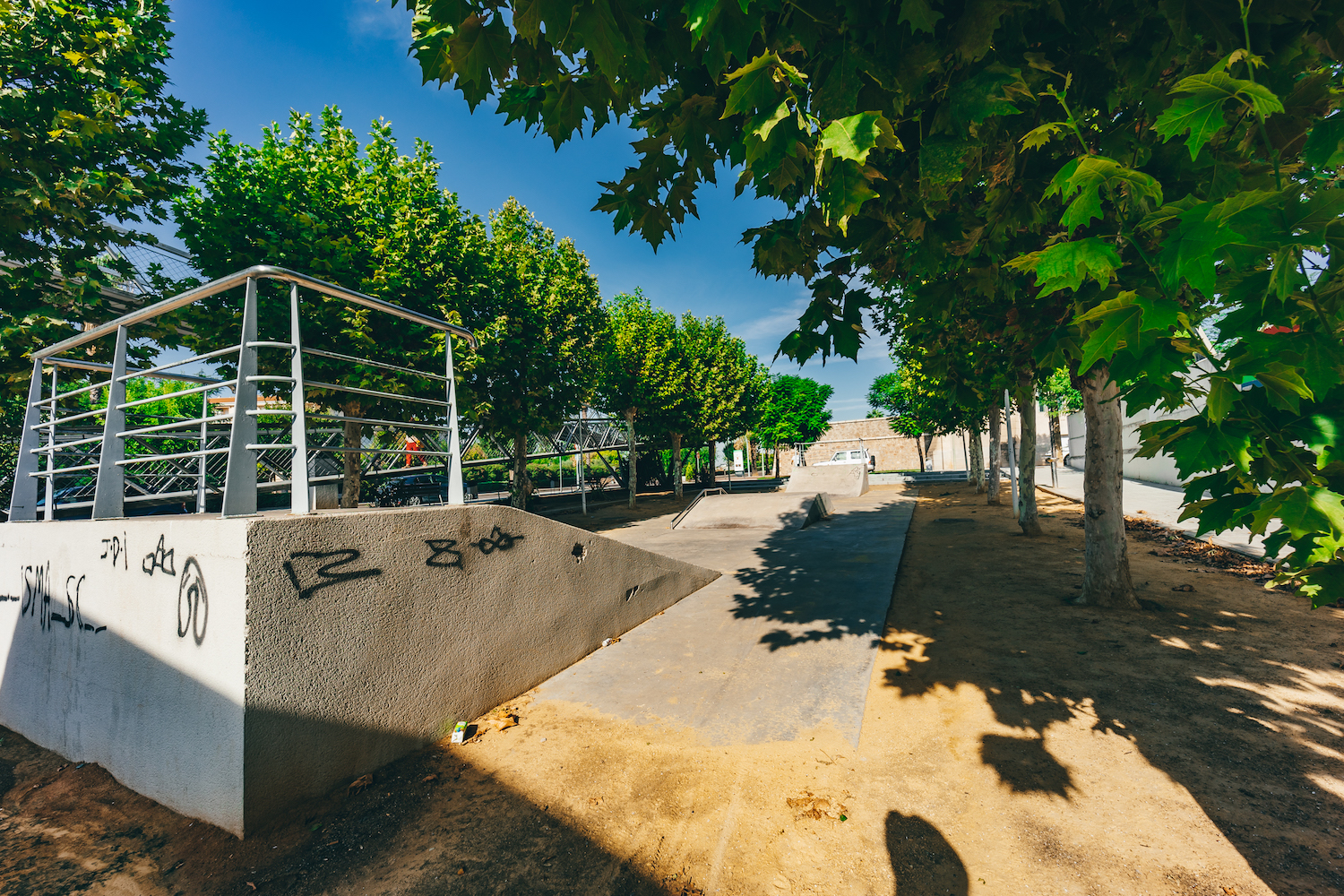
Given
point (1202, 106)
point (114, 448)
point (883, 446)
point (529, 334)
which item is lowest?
point (114, 448)

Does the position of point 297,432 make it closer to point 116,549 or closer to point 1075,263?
point 116,549

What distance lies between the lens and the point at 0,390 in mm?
7512

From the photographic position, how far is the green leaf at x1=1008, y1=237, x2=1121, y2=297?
1573mm

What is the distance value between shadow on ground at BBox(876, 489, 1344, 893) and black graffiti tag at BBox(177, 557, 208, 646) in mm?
4781

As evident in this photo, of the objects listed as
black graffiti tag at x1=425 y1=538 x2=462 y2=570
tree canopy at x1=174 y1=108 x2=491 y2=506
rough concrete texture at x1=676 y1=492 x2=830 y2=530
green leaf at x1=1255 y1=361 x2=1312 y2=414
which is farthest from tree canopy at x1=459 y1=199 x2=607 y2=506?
green leaf at x1=1255 y1=361 x2=1312 y2=414

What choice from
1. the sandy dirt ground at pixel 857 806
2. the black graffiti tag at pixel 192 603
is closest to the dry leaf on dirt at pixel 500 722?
the sandy dirt ground at pixel 857 806

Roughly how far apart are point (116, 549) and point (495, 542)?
237 centimetres

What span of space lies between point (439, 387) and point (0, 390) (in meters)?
6.37

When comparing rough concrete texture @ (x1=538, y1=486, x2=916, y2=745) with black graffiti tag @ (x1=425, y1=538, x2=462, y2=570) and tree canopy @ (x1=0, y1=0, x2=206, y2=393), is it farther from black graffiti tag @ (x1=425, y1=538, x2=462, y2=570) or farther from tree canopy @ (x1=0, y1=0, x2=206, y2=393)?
tree canopy @ (x1=0, y1=0, x2=206, y2=393)

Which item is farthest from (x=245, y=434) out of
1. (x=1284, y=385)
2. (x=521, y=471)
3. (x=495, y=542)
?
(x=521, y=471)

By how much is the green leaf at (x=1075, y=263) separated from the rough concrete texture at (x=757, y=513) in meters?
11.5

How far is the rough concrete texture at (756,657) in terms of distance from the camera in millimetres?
4016

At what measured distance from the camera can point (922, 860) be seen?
8.45 feet

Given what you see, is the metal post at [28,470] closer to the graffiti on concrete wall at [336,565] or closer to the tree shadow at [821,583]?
the graffiti on concrete wall at [336,565]
